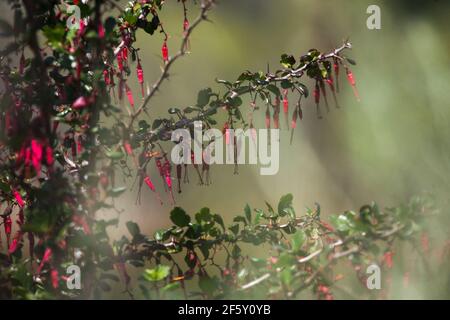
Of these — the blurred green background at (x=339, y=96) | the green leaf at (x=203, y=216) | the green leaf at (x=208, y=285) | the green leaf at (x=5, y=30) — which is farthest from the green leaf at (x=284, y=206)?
the blurred green background at (x=339, y=96)

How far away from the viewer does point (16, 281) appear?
1027mm

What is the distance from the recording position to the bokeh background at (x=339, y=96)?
2.73 metres

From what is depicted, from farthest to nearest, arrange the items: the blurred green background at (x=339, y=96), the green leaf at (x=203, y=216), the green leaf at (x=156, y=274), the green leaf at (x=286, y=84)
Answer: the blurred green background at (x=339, y=96) → the green leaf at (x=286, y=84) → the green leaf at (x=203, y=216) → the green leaf at (x=156, y=274)

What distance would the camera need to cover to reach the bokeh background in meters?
2.73

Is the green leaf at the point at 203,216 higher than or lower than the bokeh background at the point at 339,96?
lower

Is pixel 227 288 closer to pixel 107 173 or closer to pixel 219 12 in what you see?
pixel 107 173

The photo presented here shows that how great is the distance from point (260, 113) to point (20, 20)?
2.33 meters

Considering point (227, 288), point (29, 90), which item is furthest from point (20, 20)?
point (227, 288)

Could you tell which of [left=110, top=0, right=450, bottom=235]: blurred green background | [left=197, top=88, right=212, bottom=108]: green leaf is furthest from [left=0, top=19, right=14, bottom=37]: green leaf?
[left=110, top=0, right=450, bottom=235]: blurred green background

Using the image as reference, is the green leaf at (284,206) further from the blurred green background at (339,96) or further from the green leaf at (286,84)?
the blurred green background at (339,96)

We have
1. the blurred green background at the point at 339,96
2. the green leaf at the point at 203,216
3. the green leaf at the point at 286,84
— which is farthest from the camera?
the blurred green background at the point at 339,96

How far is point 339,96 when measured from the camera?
3.26 metres

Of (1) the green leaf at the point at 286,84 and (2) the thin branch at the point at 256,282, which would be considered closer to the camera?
(2) the thin branch at the point at 256,282

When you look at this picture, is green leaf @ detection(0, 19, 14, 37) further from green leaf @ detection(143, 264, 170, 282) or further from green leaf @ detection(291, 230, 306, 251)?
green leaf @ detection(291, 230, 306, 251)
